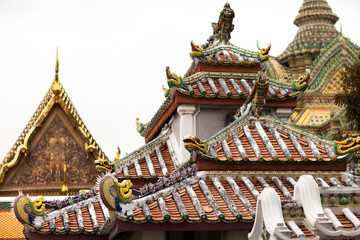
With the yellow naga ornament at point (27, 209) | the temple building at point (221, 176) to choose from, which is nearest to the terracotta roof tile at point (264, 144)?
the temple building at point (221, 176)

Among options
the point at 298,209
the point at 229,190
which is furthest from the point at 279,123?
the point at 298,209

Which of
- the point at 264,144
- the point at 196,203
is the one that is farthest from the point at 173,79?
the point at 196,203

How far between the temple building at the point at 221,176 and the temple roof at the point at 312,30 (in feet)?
60.2

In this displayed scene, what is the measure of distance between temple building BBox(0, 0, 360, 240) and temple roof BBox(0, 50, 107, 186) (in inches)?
232

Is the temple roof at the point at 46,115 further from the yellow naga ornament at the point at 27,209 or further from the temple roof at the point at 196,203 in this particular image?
the yellow naga ornament at the point at 27,209

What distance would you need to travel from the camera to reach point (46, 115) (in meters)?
25.4

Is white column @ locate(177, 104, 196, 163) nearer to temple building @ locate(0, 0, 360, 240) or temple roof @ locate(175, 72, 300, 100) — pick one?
temple building @ locate(0, 0, 360, 240)

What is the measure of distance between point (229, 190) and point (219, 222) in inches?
37.3

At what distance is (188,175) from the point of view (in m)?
12.0

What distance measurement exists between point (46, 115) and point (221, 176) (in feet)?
47.5

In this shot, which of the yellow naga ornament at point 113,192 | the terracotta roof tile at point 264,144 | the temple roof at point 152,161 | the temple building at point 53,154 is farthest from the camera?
the temple building at point 53,154

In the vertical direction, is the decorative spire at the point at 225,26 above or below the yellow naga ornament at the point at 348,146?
above

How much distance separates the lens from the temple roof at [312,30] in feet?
120

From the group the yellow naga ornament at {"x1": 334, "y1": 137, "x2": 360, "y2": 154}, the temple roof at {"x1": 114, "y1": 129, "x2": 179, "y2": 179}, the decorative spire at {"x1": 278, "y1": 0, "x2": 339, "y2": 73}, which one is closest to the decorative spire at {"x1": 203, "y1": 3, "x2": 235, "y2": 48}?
the temple roof at {"x1": 114, "y1": 129, "x2": 179, "y2": 179}
